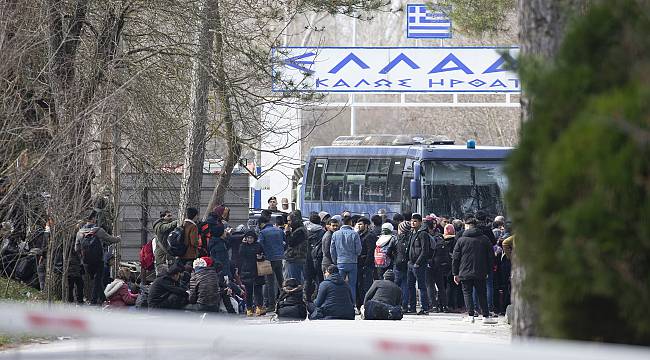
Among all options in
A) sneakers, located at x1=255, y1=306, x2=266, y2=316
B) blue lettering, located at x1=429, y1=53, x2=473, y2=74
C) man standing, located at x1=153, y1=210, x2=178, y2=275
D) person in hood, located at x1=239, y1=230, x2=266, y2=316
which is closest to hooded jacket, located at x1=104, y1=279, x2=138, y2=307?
man standing, located at x1=153, y1=210, x2=178, y2=275

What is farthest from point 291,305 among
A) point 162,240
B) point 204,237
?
point 162,240

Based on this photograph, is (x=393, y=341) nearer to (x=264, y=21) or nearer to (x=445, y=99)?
(x=264, y=21)

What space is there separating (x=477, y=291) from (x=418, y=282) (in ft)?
4.17

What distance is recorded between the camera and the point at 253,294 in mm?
18828

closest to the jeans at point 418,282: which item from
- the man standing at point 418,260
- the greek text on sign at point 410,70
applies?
the man standing at point 418,260

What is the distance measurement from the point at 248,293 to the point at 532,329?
1309 cm

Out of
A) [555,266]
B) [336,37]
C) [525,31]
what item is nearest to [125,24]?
[525,31]

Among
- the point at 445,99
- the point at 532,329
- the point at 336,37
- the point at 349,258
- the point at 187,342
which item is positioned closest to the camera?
the point at 187,342

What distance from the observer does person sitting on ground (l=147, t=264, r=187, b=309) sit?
46.5 feet

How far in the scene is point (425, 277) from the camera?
61.1ft

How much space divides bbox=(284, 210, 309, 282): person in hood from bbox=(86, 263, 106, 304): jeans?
11.4 feet

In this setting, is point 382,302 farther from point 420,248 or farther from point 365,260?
point 365,260

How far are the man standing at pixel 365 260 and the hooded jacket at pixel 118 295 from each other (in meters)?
4.98

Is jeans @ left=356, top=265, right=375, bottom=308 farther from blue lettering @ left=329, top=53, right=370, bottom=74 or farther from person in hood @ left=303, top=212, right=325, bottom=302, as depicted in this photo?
blue lettering @ left=329, top=53, right=370, bottom=74
